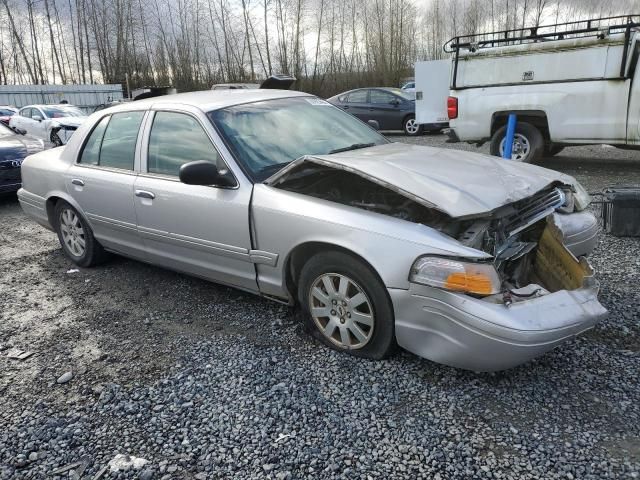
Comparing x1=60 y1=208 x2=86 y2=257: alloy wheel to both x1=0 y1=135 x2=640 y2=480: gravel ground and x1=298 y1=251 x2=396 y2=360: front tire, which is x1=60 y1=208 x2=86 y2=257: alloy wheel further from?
x1=298 y1=251 x2=396 y2=360: front tire

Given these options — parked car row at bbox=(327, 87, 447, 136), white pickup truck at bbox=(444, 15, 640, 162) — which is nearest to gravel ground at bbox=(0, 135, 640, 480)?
white pickup truck at bbox=(444, 15, 640, 162)

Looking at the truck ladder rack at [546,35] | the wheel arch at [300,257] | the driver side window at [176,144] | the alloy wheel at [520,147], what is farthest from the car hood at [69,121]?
the wheel arch at [300,257]

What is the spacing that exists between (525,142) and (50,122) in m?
14.3

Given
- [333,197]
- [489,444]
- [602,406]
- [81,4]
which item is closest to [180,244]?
[333,197]

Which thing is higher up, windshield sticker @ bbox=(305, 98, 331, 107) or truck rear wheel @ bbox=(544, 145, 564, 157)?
windshield sticker @ bbox=(305, 98, 331, 107)

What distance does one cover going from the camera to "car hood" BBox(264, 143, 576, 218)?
2744 mm

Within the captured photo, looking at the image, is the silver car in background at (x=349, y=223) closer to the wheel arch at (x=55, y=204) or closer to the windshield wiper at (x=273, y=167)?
the windshield wiper at (x=273, y=167)

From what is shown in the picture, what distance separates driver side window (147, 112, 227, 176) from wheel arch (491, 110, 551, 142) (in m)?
6.45

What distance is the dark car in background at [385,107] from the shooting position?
607 inches

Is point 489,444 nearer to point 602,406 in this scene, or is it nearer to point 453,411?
point 453,411

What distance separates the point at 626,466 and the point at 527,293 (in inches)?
33.8

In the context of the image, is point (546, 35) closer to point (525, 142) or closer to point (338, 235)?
point (525, 142)

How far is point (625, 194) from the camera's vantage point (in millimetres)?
4918

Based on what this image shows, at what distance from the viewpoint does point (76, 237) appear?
497 cm
